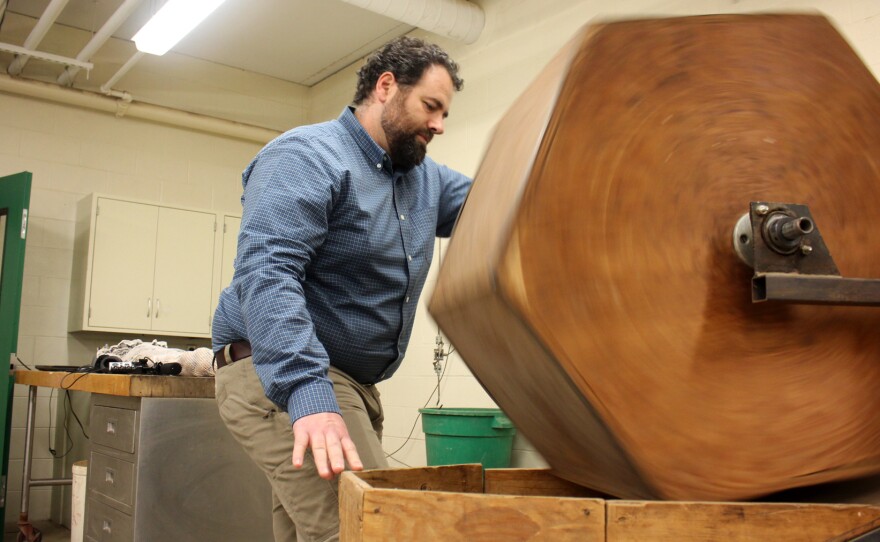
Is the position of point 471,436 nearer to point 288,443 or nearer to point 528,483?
point 288,443

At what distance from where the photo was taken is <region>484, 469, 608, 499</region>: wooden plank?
1.13 meters

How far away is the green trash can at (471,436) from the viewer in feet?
10.2

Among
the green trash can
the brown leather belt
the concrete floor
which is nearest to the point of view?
the brown leather belt

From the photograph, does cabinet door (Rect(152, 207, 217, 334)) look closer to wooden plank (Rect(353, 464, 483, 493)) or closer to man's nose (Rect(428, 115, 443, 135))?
man's nose (Rect(428, 115, 443, 135))

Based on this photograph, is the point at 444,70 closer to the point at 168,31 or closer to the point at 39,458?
the point at 168,31

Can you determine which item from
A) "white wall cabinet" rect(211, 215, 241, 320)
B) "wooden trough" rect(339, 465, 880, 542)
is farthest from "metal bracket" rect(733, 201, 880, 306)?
"white wall cabinet" rect(211, 215, 241, 320)

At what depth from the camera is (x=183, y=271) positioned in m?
4.90

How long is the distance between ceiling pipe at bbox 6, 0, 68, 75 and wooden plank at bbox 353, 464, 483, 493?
3697 millimetres

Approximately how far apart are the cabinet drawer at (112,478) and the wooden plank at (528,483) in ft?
6.74

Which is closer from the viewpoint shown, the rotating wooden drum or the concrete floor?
the rotating wooden drum

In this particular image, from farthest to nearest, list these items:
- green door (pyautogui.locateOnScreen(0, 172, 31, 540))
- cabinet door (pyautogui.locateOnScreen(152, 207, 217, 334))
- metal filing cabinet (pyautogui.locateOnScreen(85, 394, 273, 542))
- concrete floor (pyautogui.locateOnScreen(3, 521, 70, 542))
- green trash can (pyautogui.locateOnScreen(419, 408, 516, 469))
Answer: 1. cabinet door (pyautogui.locateOnScreen(152, 207, 217, 334))
2. concrete floor (pyautogui.locateOnScreen(3, 521, 70, 542))
3. green door (pyautogui.locateOnScreen(0, 172, 31, 540))
4. green trash can (pyautogui.locateOnScreen(419, 408, 516, 469))
5. metal filing cabinet (pyautogui.locateOnScreen(85, 394, 273, 542))

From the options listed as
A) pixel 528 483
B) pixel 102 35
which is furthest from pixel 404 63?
pixel 102 35

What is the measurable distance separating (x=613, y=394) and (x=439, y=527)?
22cm

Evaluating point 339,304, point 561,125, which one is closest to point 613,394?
point 561,125
